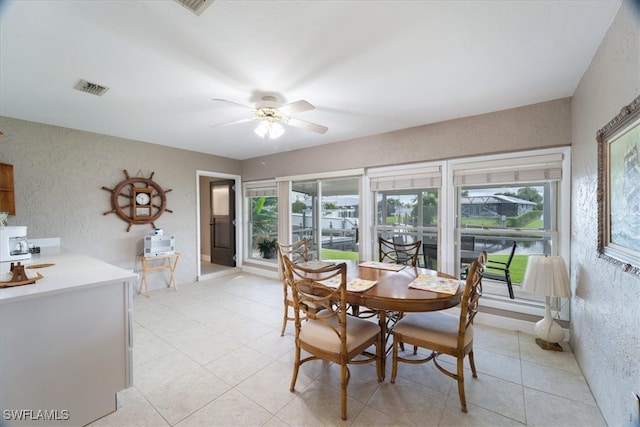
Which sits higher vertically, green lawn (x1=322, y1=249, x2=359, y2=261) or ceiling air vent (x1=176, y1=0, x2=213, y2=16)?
ceiling air vent (x1=176, y1=0, x2=213, y2=16)

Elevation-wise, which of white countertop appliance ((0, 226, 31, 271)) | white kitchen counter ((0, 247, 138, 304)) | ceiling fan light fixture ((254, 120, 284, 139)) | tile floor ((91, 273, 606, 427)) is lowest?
tile floor ((91, 273, 606, 427))

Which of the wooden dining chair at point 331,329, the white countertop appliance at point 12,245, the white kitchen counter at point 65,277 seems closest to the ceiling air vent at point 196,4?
the wooden dining chair at point 331,329

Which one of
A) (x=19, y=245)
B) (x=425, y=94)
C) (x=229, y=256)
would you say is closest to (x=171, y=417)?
(x=19, y=245)

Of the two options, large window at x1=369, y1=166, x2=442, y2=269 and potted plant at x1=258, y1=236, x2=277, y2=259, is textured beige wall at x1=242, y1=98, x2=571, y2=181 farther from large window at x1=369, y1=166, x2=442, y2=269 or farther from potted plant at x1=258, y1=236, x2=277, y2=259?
potted plant at x1=258, y1=236, x2=277, y2=259

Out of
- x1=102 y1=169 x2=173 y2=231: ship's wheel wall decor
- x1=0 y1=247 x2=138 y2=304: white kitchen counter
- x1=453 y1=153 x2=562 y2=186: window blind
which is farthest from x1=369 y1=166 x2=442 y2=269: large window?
x1=102 y1=169 x2=173 y2=231: ship's wheel wall decor

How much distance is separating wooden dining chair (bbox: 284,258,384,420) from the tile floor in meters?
0.19

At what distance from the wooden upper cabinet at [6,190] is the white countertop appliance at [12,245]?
796 millimetres

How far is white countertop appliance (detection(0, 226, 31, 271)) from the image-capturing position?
7.69 feet

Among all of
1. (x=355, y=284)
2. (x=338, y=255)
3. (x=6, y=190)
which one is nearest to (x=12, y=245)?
(x=6, y=190)

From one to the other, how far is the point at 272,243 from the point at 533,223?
14.1ft

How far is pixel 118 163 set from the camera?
12.9 feet

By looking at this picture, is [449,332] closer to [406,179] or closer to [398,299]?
[398,299]

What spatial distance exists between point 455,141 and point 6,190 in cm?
519

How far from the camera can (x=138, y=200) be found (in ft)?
13.6
